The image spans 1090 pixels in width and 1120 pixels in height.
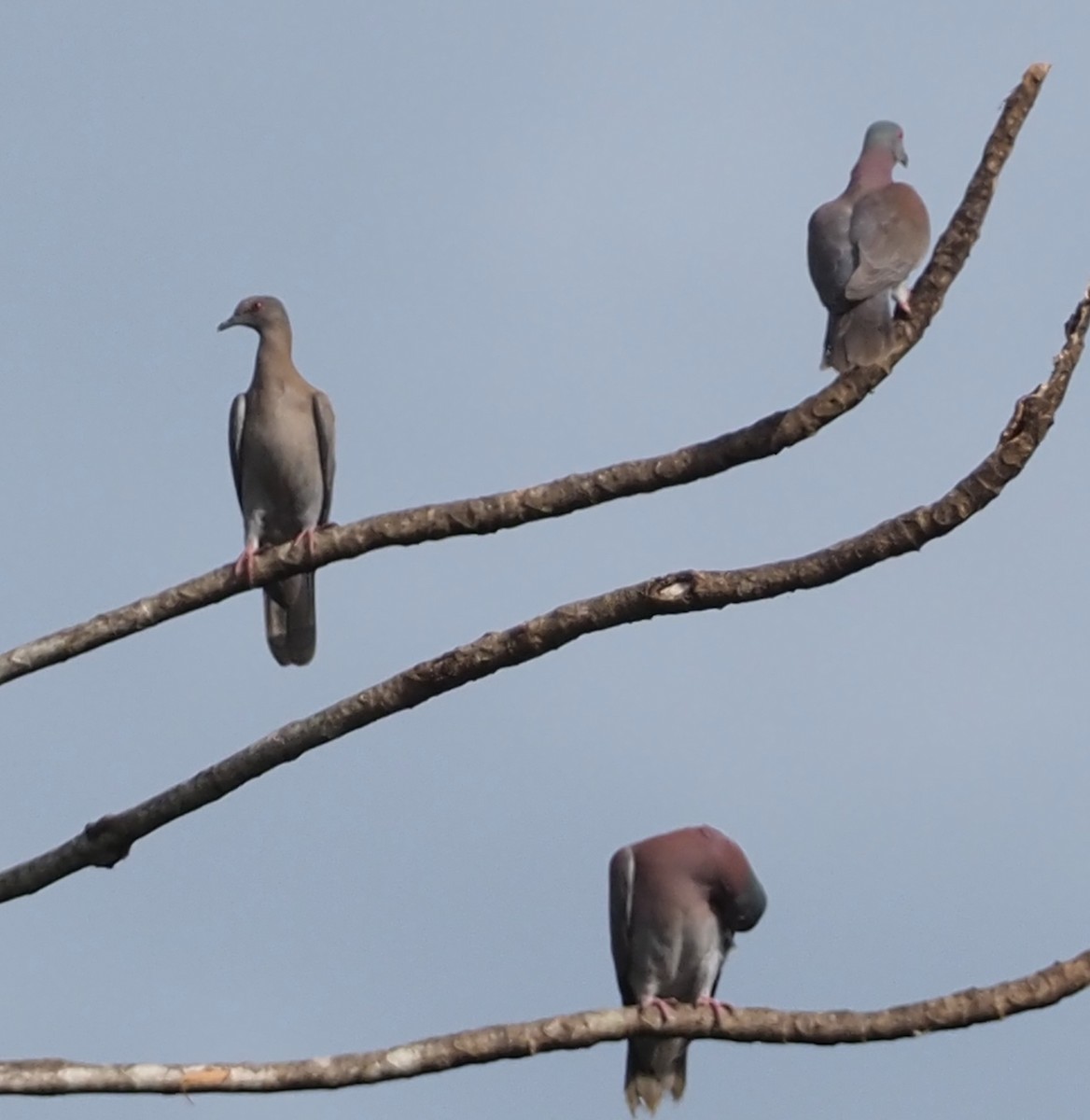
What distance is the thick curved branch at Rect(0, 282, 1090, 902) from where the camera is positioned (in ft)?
16.2

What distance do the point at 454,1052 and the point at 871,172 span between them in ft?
13.5

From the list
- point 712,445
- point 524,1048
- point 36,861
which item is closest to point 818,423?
point 712,445

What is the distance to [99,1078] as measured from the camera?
14.8ft

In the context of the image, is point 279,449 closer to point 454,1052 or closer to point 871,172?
point 871,172

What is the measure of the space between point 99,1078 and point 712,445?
78.5 inches

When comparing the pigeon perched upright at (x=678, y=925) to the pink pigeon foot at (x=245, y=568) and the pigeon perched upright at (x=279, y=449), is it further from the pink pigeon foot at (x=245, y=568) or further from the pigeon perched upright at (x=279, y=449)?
the pigeon perched upright at (x=279, y=449)

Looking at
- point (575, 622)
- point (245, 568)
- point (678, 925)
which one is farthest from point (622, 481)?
point (678, 925)

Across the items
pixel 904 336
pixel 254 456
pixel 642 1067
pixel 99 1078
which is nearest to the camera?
pixel 99 1078

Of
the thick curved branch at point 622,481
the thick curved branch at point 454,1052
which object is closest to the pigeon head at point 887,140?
the thick curved branch at point 622,481

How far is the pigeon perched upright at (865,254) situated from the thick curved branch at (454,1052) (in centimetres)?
193

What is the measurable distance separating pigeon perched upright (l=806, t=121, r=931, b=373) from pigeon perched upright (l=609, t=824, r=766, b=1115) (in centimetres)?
149

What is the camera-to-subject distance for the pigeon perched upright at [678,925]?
658 centimetres

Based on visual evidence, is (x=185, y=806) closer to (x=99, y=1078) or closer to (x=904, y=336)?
(x=99, y=1078)

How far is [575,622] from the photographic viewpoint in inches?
200
